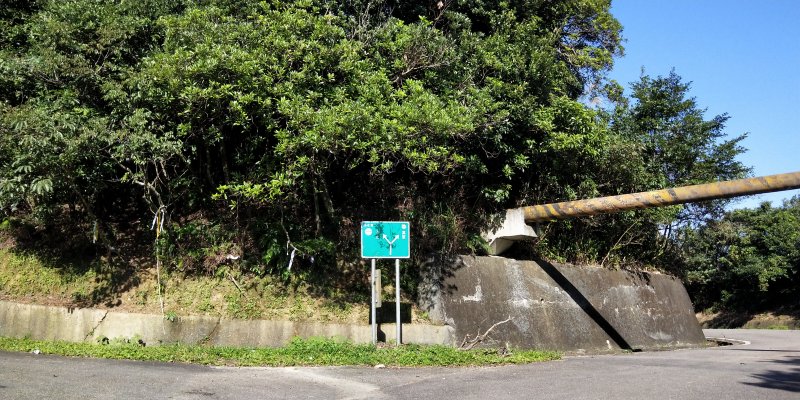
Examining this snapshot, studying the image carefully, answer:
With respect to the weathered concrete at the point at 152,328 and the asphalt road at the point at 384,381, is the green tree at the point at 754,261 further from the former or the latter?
the weathered concrete at the point at 152,328

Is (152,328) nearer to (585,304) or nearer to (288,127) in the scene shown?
(288,127)

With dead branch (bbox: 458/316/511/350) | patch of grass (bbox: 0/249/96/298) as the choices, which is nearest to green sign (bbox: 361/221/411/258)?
dead branch (bbox: 458/316/511/350)

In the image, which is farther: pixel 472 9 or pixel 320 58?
pixel 472 9

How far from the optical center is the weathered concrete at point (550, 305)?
1299 centimetres

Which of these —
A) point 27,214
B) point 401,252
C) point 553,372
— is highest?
point 27,214

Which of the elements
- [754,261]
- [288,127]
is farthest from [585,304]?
[754,261]

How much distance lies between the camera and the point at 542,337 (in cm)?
1358

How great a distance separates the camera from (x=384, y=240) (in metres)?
11.5

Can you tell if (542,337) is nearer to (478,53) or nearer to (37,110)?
(478,53)

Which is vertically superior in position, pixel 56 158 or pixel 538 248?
pixel 56 158

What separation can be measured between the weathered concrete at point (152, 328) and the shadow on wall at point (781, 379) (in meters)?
6.66

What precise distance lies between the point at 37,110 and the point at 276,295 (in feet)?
18.5

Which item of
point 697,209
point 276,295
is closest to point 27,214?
point 276,295

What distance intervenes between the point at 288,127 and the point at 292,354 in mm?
4164
